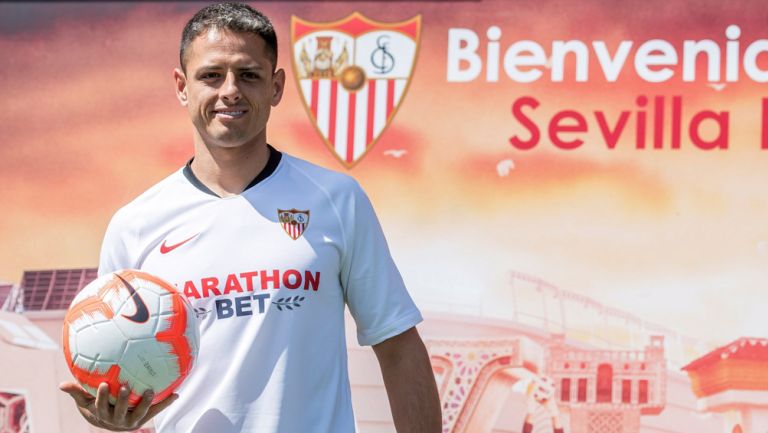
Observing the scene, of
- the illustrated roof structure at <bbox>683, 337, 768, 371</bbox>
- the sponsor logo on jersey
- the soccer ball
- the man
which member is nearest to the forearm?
the man

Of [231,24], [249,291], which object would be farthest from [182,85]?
[249,291]

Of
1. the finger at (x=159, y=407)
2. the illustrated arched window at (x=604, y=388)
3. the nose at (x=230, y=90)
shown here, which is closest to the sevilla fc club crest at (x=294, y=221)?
the nose at (x=230, y=90)

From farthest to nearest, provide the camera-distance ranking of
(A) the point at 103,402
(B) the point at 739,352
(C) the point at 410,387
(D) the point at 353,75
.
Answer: (D) the point at 353,75 < (B) the point at 739,352 < (C) the point at 410,387 < (A) the point at 103,402

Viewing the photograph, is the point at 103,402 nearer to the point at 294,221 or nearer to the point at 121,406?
the point at 121,406

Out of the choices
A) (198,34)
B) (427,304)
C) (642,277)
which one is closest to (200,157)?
(198,34)

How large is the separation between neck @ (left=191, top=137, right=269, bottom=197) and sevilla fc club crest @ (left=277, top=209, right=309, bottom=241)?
0.38ft

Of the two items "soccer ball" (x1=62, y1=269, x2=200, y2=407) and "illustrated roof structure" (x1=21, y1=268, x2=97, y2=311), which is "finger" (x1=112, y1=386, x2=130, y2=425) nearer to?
"soccer ball" (x1=62, y1=269, x2=200, y2=407)

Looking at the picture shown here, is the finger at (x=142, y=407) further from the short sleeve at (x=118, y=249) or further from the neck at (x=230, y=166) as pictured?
the neck at (x=230, y=166)

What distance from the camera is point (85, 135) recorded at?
4301 millimetres

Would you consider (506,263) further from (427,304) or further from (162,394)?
(162,394)

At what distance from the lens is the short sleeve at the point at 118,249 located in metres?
2.42

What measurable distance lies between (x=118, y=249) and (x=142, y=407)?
0.39 meters

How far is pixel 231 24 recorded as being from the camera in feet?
7.80

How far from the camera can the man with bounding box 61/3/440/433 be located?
2240mm
